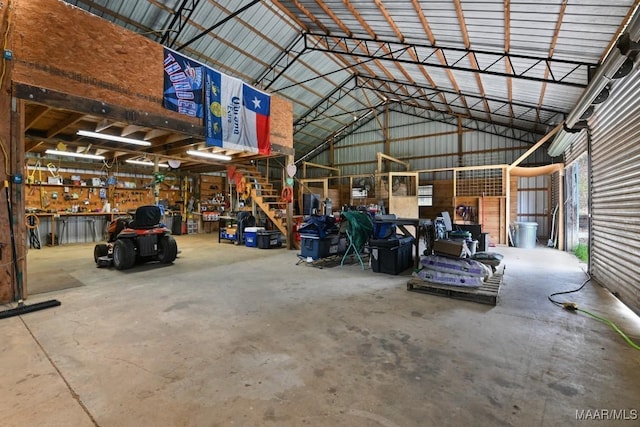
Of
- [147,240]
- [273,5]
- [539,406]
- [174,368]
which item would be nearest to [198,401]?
[174,368]

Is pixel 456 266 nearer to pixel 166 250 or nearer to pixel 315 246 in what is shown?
pixel 315 246

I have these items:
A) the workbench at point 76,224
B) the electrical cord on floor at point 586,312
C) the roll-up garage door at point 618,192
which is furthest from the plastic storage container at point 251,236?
the roll-up garage door at point 618,192

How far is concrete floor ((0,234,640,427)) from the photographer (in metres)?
1.83

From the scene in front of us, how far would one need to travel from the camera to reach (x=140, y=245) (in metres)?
6.04

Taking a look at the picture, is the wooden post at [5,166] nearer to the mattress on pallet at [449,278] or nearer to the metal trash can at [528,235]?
the mattress on pallet at [449,278]

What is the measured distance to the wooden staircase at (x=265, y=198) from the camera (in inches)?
383

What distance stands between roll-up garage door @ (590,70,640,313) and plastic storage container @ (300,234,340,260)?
15.8 ft

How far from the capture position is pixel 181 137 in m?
6.66

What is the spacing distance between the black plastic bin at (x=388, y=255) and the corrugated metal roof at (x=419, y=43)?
4543mm

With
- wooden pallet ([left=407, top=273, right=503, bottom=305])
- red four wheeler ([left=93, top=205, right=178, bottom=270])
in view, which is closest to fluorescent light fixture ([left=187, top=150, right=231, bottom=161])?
red four wheeler ([left=93, top=205, right=178, bottom=270])

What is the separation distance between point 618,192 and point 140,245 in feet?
26.6

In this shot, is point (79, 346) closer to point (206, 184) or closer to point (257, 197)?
point (257, 197)

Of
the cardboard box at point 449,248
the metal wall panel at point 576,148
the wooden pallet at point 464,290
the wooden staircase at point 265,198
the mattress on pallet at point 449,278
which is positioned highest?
the metal wall panel at point 576,148

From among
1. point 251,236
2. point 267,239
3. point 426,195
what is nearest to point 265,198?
point 251,236
